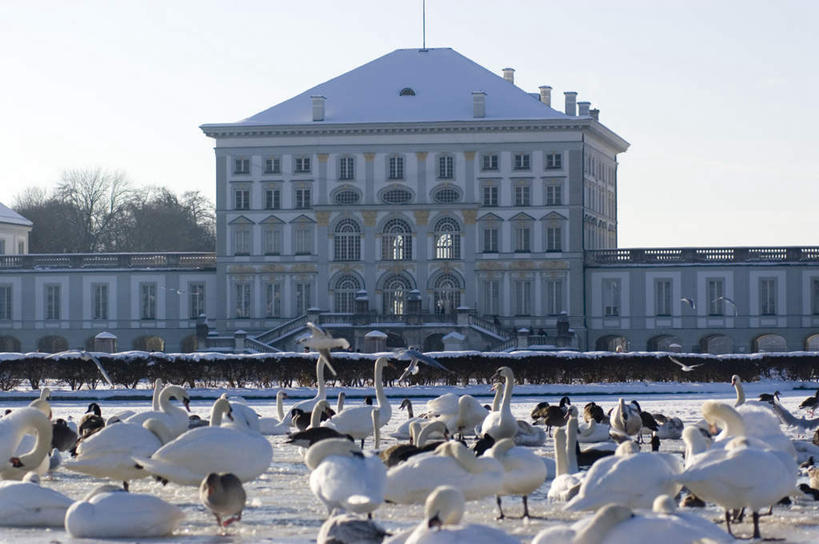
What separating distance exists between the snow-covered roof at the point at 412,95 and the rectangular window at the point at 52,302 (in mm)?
11614

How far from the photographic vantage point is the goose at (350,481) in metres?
11.2

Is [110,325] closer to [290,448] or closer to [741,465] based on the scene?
[290,448]

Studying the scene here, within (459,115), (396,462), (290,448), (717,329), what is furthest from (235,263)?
(396,462)

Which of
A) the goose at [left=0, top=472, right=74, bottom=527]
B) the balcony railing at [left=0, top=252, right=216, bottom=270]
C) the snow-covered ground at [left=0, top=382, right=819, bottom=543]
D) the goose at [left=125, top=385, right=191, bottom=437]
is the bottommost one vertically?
the snow-covered ground at [left=0, top=382, right=819, bottom=543]

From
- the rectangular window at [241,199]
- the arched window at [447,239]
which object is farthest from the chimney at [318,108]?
the arched window at [447,239]

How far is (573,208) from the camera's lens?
2751 inches

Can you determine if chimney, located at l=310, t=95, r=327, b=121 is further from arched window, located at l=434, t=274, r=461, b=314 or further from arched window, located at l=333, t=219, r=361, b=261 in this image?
arched window, located at l=434, t=274, r=461, b=314

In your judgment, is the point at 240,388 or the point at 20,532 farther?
the point at 240,388

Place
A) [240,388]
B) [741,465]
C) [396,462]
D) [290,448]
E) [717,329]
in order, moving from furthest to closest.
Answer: [717,329] < [240,388] < [290,448] < [396,462] < [741,465]

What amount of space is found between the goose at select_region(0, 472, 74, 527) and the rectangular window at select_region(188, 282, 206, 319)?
5982 cm

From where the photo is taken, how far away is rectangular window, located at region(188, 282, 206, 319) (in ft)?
237

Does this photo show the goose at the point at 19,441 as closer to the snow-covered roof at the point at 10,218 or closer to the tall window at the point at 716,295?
the tall window at the point at 716,295

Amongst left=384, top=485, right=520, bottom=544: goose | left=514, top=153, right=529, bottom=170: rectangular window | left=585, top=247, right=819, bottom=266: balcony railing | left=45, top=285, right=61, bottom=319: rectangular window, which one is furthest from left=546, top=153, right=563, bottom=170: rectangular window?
left=384, top=485, right=520, bottom=544: goose

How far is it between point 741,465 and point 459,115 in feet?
195
